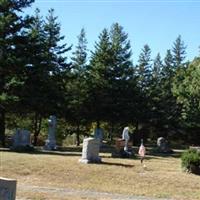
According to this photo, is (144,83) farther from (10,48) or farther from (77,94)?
(10,48)

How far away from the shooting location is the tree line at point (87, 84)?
132 ft

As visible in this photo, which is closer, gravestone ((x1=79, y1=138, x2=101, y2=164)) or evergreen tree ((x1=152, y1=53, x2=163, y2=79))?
gravestone ((x1=79, y1=138, x2=101, y2=164))

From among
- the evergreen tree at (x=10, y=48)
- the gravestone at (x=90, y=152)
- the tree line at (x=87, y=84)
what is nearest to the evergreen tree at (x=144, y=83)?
the tree line at (x=87, y=84)

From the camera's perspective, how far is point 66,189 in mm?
19062

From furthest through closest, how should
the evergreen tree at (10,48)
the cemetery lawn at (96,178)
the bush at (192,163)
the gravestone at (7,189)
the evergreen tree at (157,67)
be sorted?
1. the evergreen tree at (157,67)
2. the evergreen tree at (10,48)
3. the bush at (192,163)
4. the cemetery lawn at (96,178)
5. the gravestone at (7,189)

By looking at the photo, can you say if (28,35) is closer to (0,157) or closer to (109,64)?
(109,64)

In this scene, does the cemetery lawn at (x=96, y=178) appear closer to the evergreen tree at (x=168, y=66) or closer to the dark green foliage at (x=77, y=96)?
the dark green foliage at (x=77, y=96)

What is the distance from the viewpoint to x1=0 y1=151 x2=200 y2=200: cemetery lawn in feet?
62.2

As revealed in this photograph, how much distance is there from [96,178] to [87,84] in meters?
30.5

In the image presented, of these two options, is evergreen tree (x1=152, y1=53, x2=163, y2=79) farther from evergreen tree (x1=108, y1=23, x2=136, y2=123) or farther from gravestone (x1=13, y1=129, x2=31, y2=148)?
gravestone (x1=13, y1=129, x2=31, y2=148)

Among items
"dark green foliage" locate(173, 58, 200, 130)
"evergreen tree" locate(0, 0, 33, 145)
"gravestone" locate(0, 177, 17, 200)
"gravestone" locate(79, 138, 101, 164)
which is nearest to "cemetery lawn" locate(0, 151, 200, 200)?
"gravestone" locate(79, 138, 101, 164)

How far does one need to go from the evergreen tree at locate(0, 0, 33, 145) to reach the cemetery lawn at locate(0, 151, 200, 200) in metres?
13.1

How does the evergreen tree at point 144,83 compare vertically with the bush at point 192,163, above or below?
above

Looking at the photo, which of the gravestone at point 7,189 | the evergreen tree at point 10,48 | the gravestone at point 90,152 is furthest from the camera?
the evergreen tree at point 10,48
